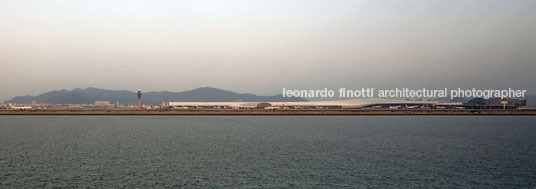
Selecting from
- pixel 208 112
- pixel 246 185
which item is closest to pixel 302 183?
pixel 246 185

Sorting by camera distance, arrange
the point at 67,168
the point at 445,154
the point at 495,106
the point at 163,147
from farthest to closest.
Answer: the point at 495,106 < the point at 163,147 < the point at 445,154 < the point at 67,168

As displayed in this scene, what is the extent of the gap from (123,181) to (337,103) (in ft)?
576

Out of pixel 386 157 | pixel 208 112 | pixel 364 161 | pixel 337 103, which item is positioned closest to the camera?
pixel 364 161

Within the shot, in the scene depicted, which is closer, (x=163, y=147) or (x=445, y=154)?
(x=445, y=154)

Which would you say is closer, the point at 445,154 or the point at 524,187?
the point at 524,187

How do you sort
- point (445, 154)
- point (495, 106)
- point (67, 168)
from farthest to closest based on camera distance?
point (495, 106)
point (445, 154)
point (67, 168)

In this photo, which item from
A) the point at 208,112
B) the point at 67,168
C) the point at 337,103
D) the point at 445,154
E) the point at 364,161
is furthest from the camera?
the point at 337,103

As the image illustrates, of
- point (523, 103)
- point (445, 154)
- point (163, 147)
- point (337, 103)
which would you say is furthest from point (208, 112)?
point (523, 103)

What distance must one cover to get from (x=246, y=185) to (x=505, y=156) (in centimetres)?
2444

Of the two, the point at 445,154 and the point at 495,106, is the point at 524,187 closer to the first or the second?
the point at 445,154

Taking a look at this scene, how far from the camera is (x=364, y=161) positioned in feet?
107

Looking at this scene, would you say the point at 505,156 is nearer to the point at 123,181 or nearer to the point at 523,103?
the point at 123,181

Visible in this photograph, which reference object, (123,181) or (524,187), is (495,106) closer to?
(524,187)

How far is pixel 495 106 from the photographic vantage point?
178m
